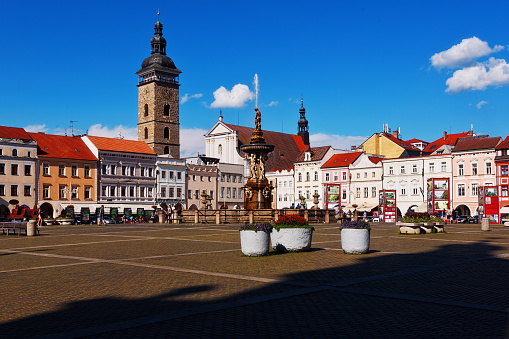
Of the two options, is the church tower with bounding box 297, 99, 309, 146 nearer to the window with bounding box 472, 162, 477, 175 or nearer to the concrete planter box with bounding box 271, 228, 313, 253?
the window with bounding box 472, 162, 477, 175

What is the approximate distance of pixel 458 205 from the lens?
73375 mm

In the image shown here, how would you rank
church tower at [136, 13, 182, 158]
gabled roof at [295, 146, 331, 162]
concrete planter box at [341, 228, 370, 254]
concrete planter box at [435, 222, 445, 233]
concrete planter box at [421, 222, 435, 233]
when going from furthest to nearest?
church tower at [136, 13, 182, 158], gabled roof at [295, 146, 331, 162], concrete planter box at [435, 222, 445, 233], concrete planter box at [421, 222, 435, 233], concrete planter box at [341, 228, 370, 254]

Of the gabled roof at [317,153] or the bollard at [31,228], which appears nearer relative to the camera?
the bollard at [31,228]

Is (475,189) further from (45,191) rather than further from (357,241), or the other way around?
(357,241)

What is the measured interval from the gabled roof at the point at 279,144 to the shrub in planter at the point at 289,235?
85386 millimetres

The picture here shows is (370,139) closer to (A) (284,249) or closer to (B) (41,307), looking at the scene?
(A) (284,249)

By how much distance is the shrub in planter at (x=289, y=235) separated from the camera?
1722cm

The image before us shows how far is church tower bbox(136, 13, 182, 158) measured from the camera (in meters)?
109

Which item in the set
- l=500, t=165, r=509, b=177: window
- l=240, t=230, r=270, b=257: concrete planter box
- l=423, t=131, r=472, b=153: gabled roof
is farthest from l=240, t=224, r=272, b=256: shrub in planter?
l=423, t=131, r=472, b=153: gabled roof

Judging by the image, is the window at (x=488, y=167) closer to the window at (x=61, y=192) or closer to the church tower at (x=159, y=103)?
the window at (x=61, y=192)

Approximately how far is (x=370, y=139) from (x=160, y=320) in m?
90.3

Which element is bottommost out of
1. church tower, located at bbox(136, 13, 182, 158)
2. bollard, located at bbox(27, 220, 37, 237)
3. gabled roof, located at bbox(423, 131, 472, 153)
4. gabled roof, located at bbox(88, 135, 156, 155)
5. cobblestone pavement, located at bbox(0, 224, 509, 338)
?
cobblestone pavement, located at bbox(0, 224, 509, 338)

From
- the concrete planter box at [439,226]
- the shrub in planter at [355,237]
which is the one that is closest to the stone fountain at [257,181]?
the concrete planter box at [439,226]

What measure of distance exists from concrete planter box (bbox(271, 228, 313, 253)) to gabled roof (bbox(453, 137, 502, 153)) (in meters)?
60.4
